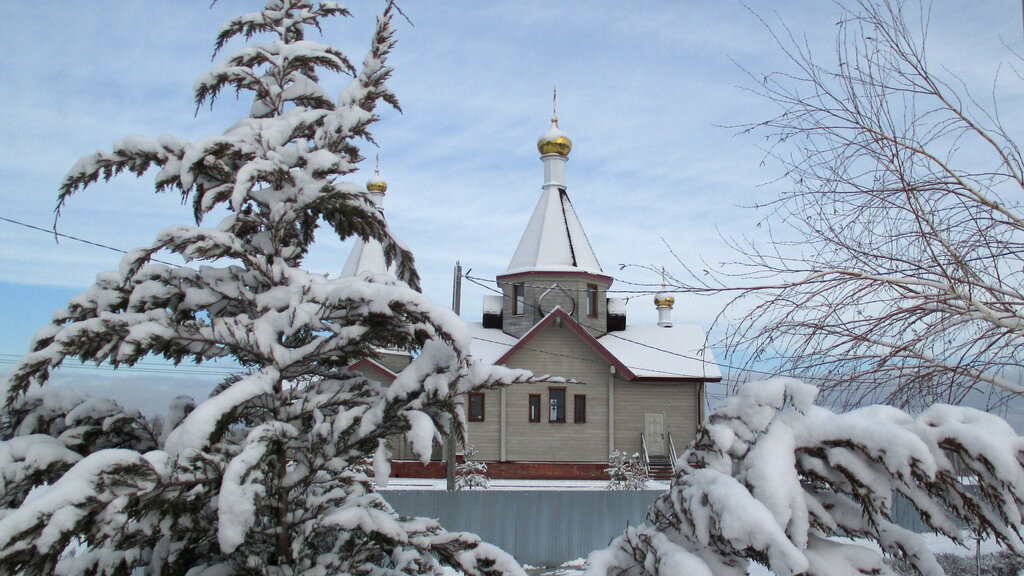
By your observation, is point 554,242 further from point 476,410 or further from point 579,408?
point 476,410

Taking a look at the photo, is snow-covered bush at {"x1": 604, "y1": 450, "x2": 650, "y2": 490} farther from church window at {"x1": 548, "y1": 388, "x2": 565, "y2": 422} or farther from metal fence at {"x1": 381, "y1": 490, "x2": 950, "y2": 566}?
metal fence at {"x1": 381, "y1": 490, "x2": 950, "y2": 566}

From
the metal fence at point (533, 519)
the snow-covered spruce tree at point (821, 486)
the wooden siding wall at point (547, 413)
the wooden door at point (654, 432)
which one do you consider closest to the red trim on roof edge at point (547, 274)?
the wooden siding wall at point (547, 413)

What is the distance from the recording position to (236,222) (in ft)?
11.0

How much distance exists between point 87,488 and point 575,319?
24165mm

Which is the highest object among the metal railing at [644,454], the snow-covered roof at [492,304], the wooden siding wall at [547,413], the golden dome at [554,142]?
the golden dome at [554,142]

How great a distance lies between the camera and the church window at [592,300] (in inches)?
1053

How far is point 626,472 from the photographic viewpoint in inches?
834

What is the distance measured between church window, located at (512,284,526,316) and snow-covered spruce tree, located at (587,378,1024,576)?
79.9ft

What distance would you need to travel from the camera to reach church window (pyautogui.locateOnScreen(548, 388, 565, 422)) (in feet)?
79.8

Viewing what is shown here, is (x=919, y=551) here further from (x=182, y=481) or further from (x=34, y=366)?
(x=34, y=366)

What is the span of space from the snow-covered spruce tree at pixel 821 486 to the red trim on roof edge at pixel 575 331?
2167cm

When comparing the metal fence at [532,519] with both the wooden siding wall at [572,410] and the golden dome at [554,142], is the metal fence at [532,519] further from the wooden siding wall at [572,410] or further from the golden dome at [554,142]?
the golden dome at [554,142]

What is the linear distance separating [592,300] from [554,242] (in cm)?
252

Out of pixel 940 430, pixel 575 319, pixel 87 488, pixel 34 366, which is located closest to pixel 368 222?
pixel 34 366
